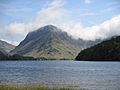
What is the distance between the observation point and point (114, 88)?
60.0 meters

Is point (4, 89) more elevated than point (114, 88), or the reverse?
point (4, 89)

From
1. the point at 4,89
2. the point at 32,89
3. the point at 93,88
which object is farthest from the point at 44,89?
the point at 93,88

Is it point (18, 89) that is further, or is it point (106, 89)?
point (106, 89)

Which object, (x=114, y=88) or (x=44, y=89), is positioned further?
(x=114, y=88)

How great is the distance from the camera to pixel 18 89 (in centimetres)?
4350

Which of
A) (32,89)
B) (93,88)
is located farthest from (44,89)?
(93,88)

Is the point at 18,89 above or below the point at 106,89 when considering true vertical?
above

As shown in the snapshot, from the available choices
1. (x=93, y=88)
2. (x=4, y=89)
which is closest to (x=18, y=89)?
(x=4, y=89)

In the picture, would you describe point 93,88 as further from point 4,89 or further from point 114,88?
point 4,89

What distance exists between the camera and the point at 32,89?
4378 cm

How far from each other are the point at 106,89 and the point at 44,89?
17743 millimetres

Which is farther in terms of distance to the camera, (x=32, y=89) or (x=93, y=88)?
(x=93, y=88)

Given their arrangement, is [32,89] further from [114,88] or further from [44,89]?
[114,88]

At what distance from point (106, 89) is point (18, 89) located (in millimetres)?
21972
